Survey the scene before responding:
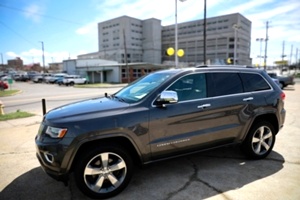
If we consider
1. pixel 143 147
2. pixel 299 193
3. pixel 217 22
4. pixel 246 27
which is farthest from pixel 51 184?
pixel 246 27

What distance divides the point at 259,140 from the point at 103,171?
9.98 feet

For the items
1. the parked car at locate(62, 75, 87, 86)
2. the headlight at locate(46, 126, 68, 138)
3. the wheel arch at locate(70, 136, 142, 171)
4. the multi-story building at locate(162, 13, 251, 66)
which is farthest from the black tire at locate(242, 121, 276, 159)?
the multi-story building at locate(162, 13, 251, 66)

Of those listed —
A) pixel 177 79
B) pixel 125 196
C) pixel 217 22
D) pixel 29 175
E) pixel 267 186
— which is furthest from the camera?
pixel 217 22

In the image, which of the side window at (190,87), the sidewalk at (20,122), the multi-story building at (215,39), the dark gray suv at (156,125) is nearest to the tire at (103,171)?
the dark gray suv at (156,125)

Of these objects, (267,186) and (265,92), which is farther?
(265,92)

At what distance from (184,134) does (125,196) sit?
1.25m

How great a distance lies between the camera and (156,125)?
3.35 m

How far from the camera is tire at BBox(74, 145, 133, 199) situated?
9.96ft

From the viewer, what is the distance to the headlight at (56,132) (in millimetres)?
2959

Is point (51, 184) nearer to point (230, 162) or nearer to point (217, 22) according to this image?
point (230, 162)

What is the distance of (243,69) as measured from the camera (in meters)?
4.46

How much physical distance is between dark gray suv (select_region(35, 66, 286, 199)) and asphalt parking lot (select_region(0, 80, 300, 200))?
38 cm

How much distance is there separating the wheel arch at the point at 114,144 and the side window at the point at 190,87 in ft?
3.47

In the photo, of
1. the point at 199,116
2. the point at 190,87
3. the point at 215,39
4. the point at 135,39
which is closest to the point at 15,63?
the point at 135,39
